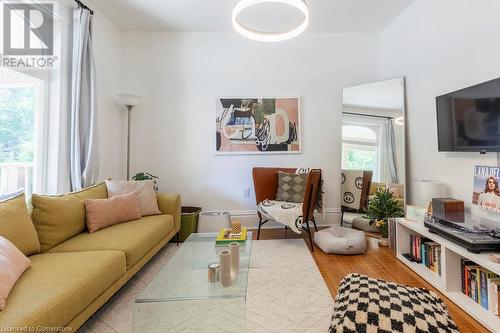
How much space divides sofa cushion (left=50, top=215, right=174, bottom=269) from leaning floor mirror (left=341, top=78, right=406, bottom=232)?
99.4 inches

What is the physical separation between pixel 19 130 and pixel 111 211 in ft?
3.64

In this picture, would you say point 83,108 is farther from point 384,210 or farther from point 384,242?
point 384,242

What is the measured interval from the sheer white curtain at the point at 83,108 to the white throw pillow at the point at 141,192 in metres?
0.29

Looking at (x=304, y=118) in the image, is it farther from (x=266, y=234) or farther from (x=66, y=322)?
(x=66, y=322)

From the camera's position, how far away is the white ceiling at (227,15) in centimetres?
284

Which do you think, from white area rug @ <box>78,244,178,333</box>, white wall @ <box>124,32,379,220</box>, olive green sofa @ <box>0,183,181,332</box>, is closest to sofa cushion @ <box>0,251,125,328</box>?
olive green sofa @ <box>0,183,181,332</box>

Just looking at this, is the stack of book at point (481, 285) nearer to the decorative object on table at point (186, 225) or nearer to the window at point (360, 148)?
the window at point (360, 148)

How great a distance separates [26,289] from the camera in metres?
1.20

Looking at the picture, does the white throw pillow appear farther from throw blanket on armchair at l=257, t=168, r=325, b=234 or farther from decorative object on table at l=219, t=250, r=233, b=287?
decorative object on table at l=219, t=250, r=233, b=287

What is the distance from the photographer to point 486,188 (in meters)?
1.91

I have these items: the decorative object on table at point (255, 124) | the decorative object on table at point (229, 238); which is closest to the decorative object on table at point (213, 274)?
the decorative object on table at point (229, 238)

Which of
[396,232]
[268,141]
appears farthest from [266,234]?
[396,232]

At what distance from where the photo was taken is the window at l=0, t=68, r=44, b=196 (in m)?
2.08

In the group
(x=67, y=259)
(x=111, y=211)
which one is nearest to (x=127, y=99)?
(x=111, y=211)
